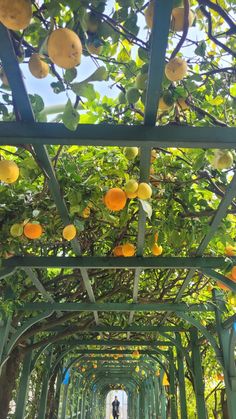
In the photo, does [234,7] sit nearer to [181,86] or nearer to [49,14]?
[181,86]

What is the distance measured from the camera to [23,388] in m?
4.18

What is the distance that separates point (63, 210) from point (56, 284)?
6.05ft

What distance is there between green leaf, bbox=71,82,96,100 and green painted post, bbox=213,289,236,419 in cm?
262

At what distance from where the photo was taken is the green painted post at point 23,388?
4.05 meters

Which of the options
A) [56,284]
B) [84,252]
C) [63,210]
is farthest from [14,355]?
[63,210]

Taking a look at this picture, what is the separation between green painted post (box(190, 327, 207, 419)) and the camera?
4195 millimetres

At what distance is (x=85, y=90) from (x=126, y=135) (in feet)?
0.77

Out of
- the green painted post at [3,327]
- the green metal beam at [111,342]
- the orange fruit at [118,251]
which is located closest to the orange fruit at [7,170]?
the orange fruit at [118,251]

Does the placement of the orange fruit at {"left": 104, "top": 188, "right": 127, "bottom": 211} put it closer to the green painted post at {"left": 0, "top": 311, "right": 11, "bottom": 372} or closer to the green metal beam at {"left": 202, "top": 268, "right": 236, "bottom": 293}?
the green metal beam at {"left": 202, "top": 268, "right": 236, "bottom": 293}

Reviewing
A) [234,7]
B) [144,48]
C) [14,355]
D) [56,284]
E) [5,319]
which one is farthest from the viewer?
[14,355]

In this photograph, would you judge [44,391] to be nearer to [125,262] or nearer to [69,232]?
[125,262]

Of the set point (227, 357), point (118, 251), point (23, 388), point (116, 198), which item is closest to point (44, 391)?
point (23, 388)

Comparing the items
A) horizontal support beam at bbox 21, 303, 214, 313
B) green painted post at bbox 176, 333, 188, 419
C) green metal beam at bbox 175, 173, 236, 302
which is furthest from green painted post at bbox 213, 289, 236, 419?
green painted post at bbox 176, 333, 188, 419

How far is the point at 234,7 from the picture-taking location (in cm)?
153
